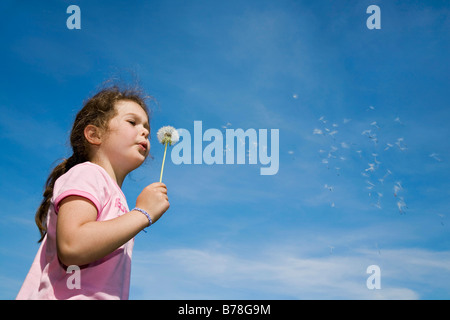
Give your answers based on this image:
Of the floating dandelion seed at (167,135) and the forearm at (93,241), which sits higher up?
the floating dandelion seed at (167,135)

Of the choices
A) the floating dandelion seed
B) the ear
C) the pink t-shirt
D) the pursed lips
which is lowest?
the pink t-shirt

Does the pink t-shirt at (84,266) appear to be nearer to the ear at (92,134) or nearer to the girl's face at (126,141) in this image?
the girl's face at (126,141)

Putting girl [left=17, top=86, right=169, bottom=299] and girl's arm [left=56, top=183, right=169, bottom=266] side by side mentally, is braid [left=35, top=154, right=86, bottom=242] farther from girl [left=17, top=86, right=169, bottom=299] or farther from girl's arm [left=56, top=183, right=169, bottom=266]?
girl's arm [left=56, top=183, right=169, bottom=266]

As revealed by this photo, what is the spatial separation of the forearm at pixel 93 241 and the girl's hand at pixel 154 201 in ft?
0.93

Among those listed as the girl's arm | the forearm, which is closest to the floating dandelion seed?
the girl's arm

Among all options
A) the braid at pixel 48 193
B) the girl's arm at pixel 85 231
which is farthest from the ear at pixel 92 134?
the girl's arm at pixel 85 231

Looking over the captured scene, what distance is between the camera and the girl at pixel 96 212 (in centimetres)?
269

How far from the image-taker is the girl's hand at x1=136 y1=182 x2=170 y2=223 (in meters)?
3.09

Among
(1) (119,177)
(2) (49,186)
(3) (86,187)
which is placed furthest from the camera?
(2) (49,186)

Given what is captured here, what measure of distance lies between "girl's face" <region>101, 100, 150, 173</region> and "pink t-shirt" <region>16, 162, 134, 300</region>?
282mm
